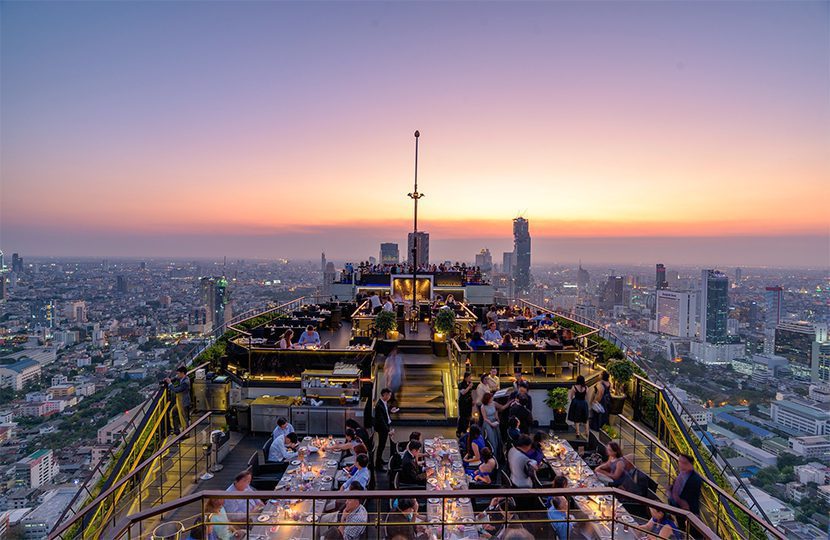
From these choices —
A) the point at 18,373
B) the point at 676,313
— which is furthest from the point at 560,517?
the point at 676,313

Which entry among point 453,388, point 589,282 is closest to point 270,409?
point 453,388

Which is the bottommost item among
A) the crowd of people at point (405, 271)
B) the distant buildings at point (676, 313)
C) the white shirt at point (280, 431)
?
the distant buildings at point (676, 313)

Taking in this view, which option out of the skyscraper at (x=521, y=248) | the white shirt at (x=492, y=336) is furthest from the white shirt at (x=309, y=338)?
the skyscraper at (x=521, y=248)

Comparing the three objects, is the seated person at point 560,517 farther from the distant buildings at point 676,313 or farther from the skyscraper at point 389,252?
the skyscraper at point 389,252

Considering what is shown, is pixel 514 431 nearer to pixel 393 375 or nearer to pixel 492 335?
pixel 393 375

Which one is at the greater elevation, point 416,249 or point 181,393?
point 416,249

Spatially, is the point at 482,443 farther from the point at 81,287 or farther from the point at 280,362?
the point at 81,287

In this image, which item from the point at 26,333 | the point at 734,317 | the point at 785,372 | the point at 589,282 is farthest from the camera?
the point at 589,282
